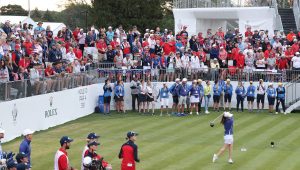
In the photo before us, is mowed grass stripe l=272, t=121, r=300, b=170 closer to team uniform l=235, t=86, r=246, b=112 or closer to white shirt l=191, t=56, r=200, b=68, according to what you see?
team uniform l=235, t=86, r=246, b=112

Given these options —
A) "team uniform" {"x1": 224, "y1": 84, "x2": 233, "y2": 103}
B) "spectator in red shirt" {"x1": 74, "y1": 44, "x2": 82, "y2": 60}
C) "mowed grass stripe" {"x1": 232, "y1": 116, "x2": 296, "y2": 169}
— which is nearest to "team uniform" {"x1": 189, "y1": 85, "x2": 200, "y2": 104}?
"team uniform" {"x1": 224, "y1": 84, "x2": 233, "y2": 103}

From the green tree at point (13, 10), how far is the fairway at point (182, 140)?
63007 millimetres

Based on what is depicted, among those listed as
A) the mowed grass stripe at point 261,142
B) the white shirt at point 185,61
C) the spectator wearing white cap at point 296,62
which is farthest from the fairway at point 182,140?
the white shirt at point 185,61

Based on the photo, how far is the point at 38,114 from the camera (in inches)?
1252

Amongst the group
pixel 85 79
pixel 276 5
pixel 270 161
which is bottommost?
pixel 270 161

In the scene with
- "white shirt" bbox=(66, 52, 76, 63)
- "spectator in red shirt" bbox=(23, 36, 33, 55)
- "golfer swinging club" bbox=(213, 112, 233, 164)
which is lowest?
"golfer swinging club" bbox=(213, 112, 233, 164)

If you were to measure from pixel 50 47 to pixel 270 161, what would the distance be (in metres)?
14.5

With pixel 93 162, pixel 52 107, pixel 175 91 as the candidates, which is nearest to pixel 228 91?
pixel 175 91

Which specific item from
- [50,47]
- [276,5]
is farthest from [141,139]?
[276,5]

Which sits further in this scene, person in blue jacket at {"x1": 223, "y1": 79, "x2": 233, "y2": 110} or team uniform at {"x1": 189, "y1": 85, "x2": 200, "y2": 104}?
person in blue jacket at {"x1": 223, "y1": 79, "x2": 233, "y2": 110}

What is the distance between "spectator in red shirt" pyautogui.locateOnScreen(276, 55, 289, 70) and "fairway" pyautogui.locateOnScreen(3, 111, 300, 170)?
358cm

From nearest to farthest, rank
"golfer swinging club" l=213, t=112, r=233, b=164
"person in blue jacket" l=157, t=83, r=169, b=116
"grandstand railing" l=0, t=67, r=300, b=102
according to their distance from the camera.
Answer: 1. "golfer swinging club" l=213, t=112, r=233, b=164
2. "person in blue jacket" l=157, t=83, r=169, b=116
3. "grandstand railing" l=0, t=67, r=300, b=102

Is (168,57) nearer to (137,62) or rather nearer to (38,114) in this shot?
(137,62)

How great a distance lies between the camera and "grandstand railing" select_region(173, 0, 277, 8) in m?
49.8
